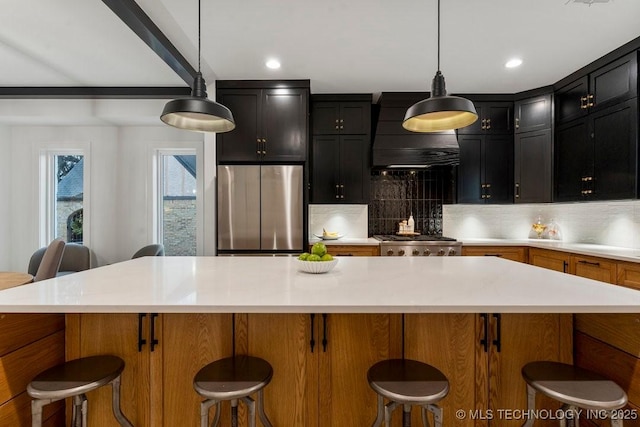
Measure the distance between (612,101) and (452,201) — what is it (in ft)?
5.86

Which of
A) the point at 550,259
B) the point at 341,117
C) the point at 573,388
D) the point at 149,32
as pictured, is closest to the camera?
the point at 573,388

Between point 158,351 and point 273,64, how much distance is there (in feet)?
8.96

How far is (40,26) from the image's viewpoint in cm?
254

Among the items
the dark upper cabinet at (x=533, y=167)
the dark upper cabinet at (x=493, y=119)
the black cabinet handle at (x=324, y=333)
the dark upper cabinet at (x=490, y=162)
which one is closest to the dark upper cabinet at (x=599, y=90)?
the dark upper cabinet at (x=533, y=167)

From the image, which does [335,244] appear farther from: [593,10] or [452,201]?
[593,10]

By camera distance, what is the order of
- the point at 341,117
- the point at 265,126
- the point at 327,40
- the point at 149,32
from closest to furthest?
the point at 149,32
the point at 327,40
the point at 265,126
the point at 341,117

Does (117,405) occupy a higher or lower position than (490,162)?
lower

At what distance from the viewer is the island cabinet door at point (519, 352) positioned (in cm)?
153

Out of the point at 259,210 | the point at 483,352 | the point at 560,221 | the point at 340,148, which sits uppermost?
the point at 340,148

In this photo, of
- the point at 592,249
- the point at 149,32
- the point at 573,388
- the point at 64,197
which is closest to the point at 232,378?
the point at 573,388

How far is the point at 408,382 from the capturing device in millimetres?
1220

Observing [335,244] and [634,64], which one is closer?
[634,64]

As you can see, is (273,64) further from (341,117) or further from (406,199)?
(406,199)

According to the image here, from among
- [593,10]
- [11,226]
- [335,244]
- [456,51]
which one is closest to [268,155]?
[335,244]
